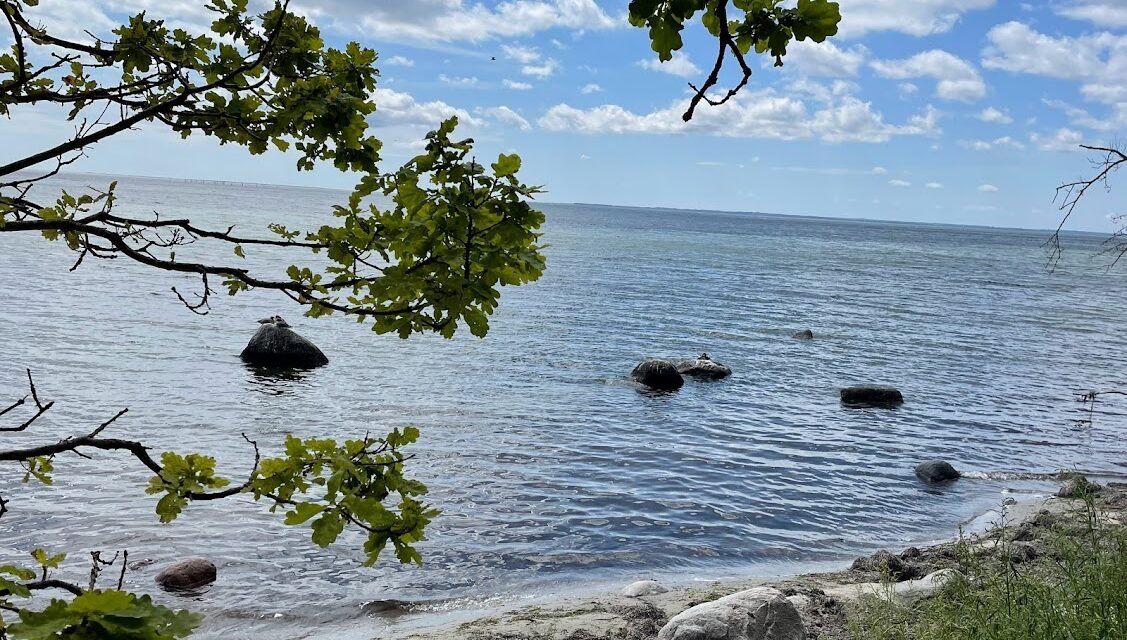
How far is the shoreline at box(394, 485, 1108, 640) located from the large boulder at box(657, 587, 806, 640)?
62 cm

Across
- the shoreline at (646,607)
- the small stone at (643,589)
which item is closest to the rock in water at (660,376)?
the shoreline at (646,607)

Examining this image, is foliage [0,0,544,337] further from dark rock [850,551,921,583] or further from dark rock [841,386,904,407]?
dark rock [841,386,904,407]

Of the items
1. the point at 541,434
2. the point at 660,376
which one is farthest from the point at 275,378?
the point at 660,376

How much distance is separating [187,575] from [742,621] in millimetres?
6753

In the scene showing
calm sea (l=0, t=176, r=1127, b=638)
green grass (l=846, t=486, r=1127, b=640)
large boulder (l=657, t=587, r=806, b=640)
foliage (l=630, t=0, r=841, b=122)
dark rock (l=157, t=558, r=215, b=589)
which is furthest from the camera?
calm sea (l=0, t=176, r=1127, b=638)

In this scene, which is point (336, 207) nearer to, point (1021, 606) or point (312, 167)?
point (312, 167)

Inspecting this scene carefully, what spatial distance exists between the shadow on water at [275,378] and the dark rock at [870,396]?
14.7 m

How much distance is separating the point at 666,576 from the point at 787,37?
33.4 feet

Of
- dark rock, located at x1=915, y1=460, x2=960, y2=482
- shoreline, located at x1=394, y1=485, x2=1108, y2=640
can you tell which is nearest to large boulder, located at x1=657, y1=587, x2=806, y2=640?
shoreline, located at x1=394, y1=485, x2=1108, y2=640

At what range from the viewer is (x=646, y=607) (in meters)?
9.80

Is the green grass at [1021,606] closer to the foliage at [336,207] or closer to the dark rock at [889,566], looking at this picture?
the dark rock at [889,566]

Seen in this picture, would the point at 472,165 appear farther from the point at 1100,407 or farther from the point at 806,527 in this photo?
the point at 1100,407

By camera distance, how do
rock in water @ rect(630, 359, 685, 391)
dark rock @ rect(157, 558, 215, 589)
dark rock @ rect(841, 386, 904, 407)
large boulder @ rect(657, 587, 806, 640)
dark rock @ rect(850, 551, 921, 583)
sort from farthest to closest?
rock in water @ rect(630, 359, 685, 391), dark rock @ rect(841, 386, 904, 407), dark rock @ rect(850, 551, 921, 583), dark rock @ rect(157, 558, 215, 589), large boulder @ rect(657, 587, 806, 640)

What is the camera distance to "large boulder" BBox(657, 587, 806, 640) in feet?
26.0
